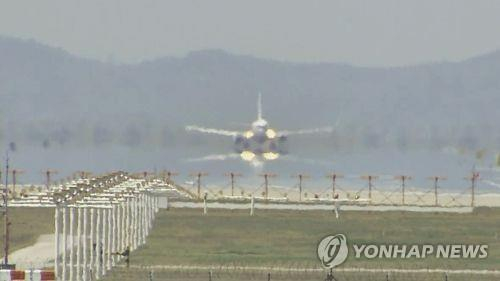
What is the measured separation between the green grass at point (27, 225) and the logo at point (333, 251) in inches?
1138

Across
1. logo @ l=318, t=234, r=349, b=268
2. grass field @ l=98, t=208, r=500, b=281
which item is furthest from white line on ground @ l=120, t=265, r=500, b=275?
logo @ l=318, t=234, r=349, b=268

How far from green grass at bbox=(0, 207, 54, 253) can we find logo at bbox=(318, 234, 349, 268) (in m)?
28.9

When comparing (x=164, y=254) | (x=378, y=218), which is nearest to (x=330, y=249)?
(x=164, y=254)

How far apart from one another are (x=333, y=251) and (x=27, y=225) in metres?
55.2

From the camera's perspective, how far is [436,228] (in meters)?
151

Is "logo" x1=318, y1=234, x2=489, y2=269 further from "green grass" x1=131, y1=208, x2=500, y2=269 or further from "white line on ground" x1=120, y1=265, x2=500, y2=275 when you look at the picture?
"green grass" x1=131, y1=208, x2=500, y2=269

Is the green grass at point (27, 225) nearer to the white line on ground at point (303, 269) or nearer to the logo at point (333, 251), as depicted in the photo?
the white line on ground at point (303, 269)

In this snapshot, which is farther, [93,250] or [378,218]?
[378,218]

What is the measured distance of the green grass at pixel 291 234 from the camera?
379ft

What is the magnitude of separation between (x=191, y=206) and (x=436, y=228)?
34034mm

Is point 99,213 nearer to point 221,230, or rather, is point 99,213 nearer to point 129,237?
point 129,237

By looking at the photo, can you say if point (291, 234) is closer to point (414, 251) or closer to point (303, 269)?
point (414, 251)

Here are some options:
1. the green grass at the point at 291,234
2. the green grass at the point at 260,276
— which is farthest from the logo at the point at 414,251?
the green grass at the point at 260,276

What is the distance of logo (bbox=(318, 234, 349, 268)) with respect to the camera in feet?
325
